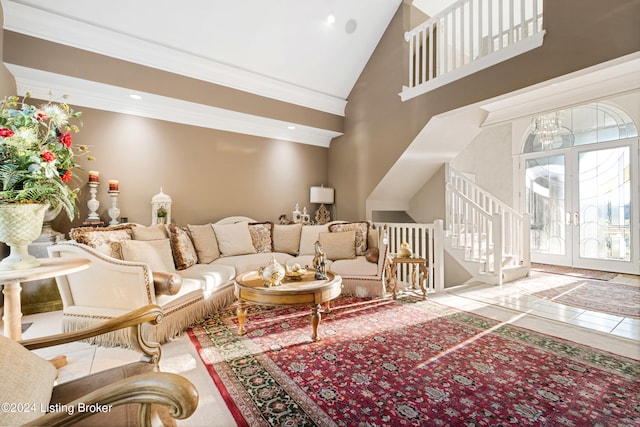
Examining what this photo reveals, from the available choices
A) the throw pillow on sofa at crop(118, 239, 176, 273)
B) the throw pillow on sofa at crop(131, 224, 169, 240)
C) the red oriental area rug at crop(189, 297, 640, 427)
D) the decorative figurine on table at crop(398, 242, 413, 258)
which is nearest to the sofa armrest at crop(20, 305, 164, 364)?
the red oriental area rug at crop(189, 297, 640, 427)

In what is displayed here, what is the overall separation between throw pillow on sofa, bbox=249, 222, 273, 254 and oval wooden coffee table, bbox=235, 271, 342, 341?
149 centimetres

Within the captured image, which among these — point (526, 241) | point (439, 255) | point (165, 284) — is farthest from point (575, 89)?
point (165, 284)

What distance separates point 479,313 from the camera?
3191 mm

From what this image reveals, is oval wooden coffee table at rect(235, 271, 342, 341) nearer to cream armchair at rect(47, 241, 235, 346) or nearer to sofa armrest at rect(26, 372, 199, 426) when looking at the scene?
cream armchair at rect(47, 241, 235, 346)

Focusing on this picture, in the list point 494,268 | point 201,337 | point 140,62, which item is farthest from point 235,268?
point 494,268

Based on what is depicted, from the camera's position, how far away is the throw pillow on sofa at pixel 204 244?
142 inches

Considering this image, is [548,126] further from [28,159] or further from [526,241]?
[28,159]

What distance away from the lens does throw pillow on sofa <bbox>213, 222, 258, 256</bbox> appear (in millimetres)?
3916

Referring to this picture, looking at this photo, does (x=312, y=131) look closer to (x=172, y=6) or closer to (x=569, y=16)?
(x=172, y=6)

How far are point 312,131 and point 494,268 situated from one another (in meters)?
3.71

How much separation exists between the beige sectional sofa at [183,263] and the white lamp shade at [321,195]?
3.37 feet

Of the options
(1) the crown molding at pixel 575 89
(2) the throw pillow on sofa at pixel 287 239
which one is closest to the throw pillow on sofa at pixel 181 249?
(2) the throw pillow on sofa at pixel 287 239

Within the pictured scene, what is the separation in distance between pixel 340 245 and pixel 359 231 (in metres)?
0.36

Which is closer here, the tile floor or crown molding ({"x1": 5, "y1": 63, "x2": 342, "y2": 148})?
the tile floor
